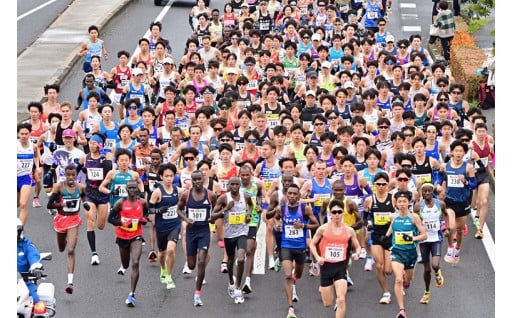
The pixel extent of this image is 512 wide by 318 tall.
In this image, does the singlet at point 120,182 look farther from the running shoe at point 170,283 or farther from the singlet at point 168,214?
the running shoe at point 170,283

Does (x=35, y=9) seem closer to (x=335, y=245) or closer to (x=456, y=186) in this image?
(x=456, y=186)

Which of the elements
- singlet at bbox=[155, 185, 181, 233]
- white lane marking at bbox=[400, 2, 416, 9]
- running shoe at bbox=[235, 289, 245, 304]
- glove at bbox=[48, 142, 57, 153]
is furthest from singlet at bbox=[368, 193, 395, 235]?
white lane marking at bbox=[400, 2, 416, 9]

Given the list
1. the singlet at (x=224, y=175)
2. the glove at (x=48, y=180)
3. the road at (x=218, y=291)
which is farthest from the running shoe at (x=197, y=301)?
the glove at (x=48, y=180)

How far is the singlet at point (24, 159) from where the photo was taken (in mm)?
20312

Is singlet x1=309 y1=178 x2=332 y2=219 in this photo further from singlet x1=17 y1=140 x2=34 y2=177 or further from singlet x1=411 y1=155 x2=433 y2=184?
singlet x1=17 y1=140 x2=34 y2=177

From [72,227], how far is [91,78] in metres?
5.83

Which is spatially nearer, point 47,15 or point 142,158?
point 142,158

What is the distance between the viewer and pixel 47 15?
38062 mm

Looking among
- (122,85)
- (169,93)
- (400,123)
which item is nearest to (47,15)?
(122,85)

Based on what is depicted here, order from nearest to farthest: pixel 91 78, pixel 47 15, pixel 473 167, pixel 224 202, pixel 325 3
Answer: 1. pixel 224 202
2. pixel 473 167
3. pixel 91 78
4. pixel 325 3
5. pixel 47 15

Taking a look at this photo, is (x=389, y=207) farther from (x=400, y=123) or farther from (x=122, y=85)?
(x=122, y=85)

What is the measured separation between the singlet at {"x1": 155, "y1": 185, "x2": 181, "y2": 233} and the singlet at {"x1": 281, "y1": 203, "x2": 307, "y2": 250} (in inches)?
68.0

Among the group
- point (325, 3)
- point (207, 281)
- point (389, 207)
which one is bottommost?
point (207, 281)

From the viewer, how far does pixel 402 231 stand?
1705 cm
